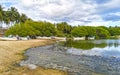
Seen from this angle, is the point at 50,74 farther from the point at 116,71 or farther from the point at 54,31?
the point at 54,31

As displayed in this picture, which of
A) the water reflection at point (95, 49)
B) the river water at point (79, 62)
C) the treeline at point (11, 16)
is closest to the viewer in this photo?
the river water at point (79, 62)

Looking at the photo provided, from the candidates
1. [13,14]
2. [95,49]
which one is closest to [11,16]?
[13,14]

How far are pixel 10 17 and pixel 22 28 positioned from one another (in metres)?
40.8

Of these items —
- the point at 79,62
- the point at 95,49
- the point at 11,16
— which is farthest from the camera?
the point at 11,16

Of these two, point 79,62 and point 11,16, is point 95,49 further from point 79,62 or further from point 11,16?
point 11,16

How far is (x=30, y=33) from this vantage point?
411 ft

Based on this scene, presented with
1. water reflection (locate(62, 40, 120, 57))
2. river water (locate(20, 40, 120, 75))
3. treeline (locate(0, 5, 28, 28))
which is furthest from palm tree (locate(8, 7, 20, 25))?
river water (locate(20, 40, 120, 75))

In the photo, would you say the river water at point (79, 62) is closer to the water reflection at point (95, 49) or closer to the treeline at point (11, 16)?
the water reflection at point (95, 49)

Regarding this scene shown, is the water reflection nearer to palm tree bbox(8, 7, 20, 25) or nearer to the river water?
the river water

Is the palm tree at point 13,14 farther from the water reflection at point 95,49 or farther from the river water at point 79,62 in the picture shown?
the river water at point 79,62

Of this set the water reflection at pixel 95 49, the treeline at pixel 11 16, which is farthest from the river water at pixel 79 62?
the treeline at pixel 11 16

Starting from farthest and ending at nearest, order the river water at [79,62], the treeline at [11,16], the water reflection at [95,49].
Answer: the treeline at [11,16] → the water reflection at [95,49] → the river water at [79,62]

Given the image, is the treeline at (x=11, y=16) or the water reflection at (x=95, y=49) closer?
the water reflection at (x=95, y=49)

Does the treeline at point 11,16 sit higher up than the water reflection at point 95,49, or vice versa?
the treeline at point 11,16
